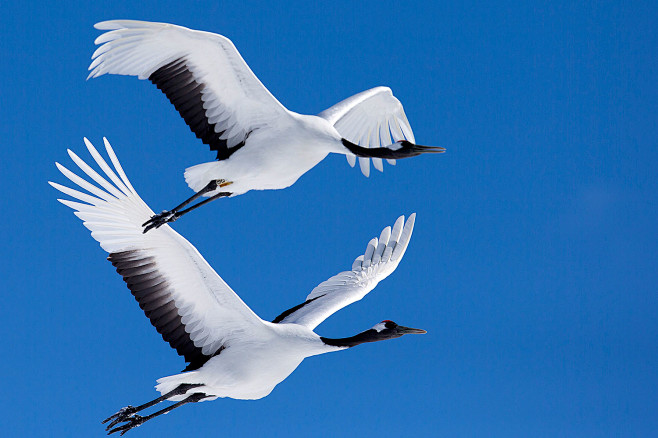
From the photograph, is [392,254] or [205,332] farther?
[392,254]

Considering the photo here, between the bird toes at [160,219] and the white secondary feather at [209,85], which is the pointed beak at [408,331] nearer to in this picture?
the white secondary feather at [209,85]

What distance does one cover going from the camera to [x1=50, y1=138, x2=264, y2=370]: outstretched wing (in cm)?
859

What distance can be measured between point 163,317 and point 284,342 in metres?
1.07

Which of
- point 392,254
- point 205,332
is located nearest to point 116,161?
point 205,332

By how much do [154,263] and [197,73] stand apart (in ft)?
5.54

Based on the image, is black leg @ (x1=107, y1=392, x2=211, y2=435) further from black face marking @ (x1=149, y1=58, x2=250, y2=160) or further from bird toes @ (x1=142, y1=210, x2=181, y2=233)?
black face marking @ (x1=149, y1=58, x2=250, y2=160)

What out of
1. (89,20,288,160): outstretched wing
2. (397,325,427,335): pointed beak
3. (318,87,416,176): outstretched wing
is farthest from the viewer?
(318,87,416,176): outstretched wing

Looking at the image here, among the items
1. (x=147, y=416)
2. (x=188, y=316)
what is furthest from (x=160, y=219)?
(x=147, y=416)

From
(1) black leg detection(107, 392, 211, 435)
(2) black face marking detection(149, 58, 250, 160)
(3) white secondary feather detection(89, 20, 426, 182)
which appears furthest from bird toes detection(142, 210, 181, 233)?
(1) black leg detection(107, 392, 211, 435)

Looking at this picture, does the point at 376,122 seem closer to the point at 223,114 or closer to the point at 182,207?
the point at 223,114

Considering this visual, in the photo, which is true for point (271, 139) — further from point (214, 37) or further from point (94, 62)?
point (94, 62)

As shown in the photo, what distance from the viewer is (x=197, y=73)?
29.7 feet

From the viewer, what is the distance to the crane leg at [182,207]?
28.2 ft

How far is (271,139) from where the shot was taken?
908cm
